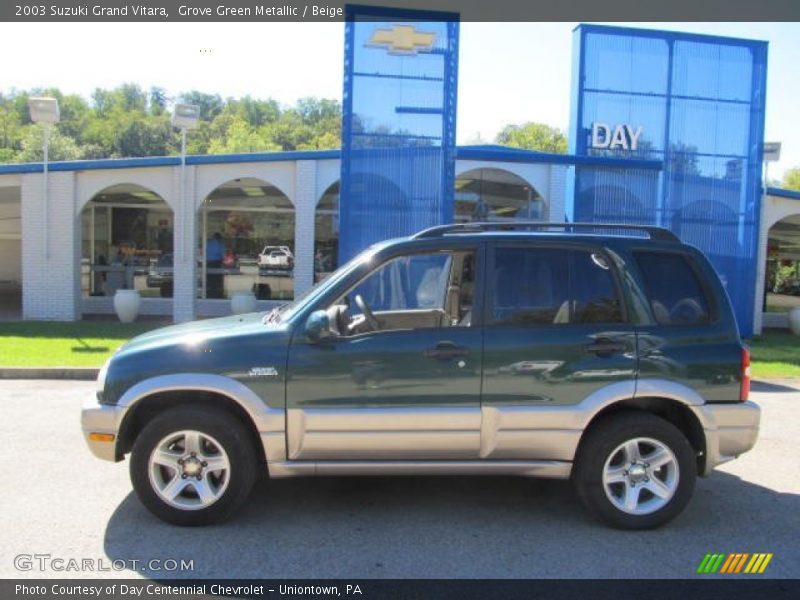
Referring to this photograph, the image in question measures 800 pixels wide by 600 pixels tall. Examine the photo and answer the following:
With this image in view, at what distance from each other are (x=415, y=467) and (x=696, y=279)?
2.35 m

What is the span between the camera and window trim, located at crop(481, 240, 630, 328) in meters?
4.54

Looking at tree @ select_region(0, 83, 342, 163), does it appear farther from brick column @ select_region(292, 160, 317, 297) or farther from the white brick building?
brick column @ select_region(292, 160, 317, 297)

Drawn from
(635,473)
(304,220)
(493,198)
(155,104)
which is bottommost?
(635,473)

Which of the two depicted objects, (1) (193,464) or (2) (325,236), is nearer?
(1) (193,464)

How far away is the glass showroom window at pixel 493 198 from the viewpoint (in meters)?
17.3

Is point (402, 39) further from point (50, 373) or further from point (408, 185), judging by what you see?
point (50, 373)

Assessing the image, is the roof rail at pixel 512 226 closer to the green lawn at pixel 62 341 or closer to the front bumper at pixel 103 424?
the front bumper at pixel 103 424

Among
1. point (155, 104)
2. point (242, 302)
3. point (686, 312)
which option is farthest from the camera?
point (155, 104)

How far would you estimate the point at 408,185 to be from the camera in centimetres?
1127

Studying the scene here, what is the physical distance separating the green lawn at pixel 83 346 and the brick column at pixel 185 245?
0.74 meters

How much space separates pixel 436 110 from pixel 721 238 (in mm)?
6430

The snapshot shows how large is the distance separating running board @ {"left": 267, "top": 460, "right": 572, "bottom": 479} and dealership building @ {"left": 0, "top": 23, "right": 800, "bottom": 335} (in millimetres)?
6936

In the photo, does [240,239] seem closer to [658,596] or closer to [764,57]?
[764,57]

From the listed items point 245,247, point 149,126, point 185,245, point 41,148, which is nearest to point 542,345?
point 185,245
